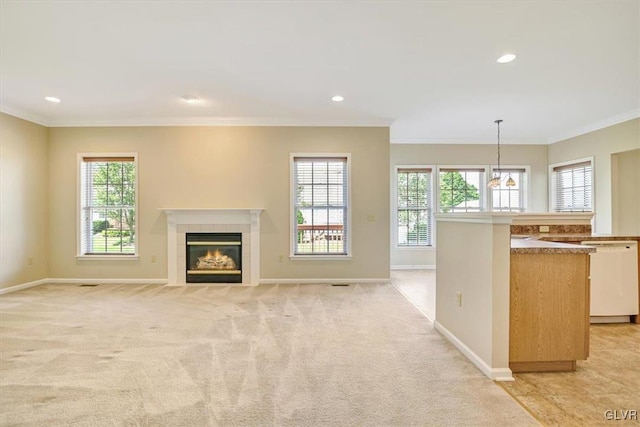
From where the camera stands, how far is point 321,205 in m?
5.68

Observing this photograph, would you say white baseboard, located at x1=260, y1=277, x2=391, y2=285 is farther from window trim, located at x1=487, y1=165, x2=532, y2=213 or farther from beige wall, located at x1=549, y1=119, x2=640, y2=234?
beige wall, located at x1=549, y1=119, x2=640, y2=234

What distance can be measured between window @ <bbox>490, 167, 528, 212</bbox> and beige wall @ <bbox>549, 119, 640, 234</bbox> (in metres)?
1.12

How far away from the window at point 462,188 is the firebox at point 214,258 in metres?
4.57

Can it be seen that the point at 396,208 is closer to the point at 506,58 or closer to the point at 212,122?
the point at 506,58

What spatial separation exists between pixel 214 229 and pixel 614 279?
540 centimetres

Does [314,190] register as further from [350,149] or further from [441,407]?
[441,407]

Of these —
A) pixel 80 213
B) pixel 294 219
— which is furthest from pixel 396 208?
pixel 80 213

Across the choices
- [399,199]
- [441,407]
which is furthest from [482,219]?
[399,199]

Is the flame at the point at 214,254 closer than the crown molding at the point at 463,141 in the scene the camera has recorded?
Yes

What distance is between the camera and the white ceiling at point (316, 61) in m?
2.57

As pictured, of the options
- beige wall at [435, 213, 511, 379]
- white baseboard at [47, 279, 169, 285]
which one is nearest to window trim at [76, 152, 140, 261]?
white baseboard at [47, 279, 169, 285]

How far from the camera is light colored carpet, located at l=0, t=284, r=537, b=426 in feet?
6.20

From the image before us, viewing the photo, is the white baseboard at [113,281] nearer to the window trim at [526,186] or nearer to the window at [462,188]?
the window at [462,188]

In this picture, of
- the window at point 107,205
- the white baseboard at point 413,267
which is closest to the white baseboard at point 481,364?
the white baseboard at point 413,267
